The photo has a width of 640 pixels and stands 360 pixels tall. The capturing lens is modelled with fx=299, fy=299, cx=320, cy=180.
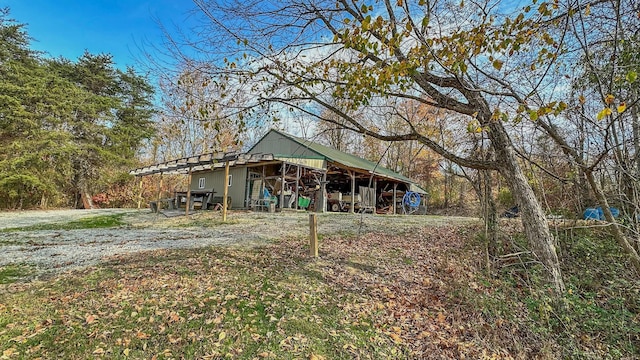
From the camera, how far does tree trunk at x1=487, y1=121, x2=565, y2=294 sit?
13.1ft

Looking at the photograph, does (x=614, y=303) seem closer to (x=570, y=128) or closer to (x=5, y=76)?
(x=570, y=128)

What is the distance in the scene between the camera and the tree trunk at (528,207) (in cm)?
400

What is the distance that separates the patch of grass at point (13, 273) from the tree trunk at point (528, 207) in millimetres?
6644

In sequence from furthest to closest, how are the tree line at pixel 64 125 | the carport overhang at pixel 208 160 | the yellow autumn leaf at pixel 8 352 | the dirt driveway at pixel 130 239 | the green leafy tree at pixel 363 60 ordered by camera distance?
the tree line at pixel 64 125
the carport overhang at pixel 208 160
the dirt driveway at pixel 130 239
the green leafy tree at pixel 363 60
the yellow autumn leaf at pixel 8 352

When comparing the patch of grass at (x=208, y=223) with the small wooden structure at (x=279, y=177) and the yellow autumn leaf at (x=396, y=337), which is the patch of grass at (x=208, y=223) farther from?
the yellow autumn leaf at (x=396, y=337)

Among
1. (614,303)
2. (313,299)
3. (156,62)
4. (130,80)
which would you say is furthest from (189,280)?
(130,80)

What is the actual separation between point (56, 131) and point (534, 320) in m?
20.4

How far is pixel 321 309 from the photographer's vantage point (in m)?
3.64

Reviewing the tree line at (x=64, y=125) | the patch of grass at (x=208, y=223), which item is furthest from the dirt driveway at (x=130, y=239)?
the tree line at (x=64, y=125)

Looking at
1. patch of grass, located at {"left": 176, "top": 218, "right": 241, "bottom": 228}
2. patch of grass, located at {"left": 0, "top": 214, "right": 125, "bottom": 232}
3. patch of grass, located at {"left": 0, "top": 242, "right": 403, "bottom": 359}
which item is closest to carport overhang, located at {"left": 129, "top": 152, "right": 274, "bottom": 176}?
patch of grass, located at {"left": 176, "top": 218, "right": 241, "bottom": 228}

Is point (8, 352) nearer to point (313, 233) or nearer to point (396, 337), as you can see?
point (396, 337)

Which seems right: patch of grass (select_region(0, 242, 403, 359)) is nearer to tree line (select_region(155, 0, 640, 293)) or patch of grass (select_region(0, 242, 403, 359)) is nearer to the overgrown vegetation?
the overgrown vegetation

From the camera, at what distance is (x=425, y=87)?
4270 mm

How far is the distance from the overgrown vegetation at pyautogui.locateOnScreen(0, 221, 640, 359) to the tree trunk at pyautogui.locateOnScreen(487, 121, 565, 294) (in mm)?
360
